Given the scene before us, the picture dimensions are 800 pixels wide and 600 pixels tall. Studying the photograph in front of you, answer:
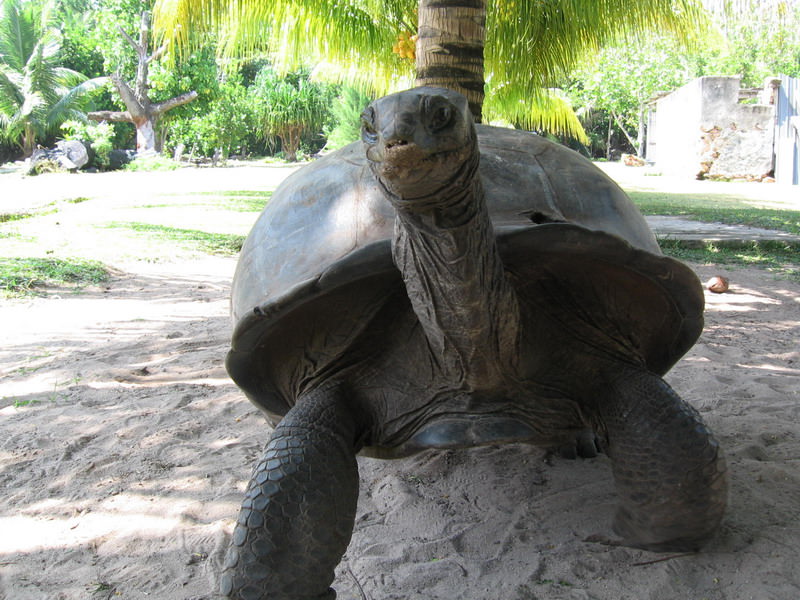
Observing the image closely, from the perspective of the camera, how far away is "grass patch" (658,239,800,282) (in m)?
5.96

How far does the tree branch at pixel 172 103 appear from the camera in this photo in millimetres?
26266

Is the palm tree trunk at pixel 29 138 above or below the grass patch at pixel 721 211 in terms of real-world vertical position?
above

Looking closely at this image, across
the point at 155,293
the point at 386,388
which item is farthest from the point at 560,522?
the point at 155,293

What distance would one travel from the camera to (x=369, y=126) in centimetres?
134

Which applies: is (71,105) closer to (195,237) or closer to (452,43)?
(195,237)

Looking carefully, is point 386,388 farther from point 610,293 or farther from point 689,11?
point 689,11

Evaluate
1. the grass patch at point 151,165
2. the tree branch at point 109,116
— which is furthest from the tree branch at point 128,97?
the grass patch at point 151,165

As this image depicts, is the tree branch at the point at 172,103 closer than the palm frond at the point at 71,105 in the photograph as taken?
No

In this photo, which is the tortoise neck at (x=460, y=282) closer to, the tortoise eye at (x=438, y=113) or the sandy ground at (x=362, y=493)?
the tortoise eye at (x=438, y=113)

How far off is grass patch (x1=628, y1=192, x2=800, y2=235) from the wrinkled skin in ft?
21.5

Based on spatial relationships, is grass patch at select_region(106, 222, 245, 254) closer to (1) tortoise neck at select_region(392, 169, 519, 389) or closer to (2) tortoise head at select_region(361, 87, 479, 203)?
(1) tortoise neck at select_region(392, 169, 519, 389)

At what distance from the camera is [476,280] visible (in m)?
1.53

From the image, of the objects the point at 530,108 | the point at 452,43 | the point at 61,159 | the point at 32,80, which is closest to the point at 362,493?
the point at 452,43

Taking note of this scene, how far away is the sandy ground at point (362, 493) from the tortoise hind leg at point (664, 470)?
8cm
